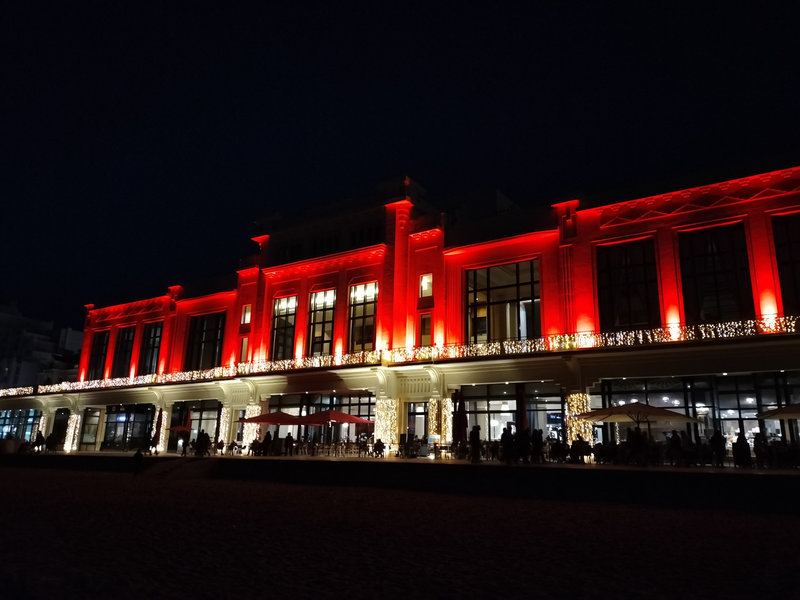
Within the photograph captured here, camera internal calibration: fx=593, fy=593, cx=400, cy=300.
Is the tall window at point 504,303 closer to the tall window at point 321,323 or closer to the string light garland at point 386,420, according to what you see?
the string light garland at point 386,420

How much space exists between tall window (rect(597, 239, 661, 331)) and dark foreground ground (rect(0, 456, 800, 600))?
7916 millimetres

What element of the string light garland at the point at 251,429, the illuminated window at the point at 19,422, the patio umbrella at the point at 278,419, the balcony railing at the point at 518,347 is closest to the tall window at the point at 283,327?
the balcony railing at the point at 518,347

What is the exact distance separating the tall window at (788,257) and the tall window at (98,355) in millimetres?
38068

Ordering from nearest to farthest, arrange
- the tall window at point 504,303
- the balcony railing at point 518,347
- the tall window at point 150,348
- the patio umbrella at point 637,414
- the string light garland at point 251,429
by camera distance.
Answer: the patio umbrella at point 637,414
the balcony railing at point 518,347
the tall window at point 504,303
the string light garland at point 251,429
the tall window at point 150,348

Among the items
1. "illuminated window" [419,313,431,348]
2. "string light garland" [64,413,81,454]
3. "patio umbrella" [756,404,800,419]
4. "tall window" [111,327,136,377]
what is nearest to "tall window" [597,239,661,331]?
"patio umbrella" [756,404,800,419]

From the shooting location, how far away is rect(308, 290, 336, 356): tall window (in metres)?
28.8

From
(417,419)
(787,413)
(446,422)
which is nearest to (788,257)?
(787,413)

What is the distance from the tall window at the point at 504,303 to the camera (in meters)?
23.9

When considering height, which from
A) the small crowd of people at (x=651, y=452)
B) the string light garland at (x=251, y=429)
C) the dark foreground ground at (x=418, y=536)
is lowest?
the dark foreground ground at (x=418, y=536)

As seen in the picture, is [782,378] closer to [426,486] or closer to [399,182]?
[426,486]

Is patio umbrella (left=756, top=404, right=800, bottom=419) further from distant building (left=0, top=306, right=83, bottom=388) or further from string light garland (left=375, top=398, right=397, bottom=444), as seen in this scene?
distant building (left=0, top=306, right=83, bottom=388)

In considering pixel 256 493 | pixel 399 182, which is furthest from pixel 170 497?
pixel 399 182

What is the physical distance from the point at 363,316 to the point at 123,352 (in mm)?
19648

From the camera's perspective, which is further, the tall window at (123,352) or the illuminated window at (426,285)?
the tall window at (123,352)
